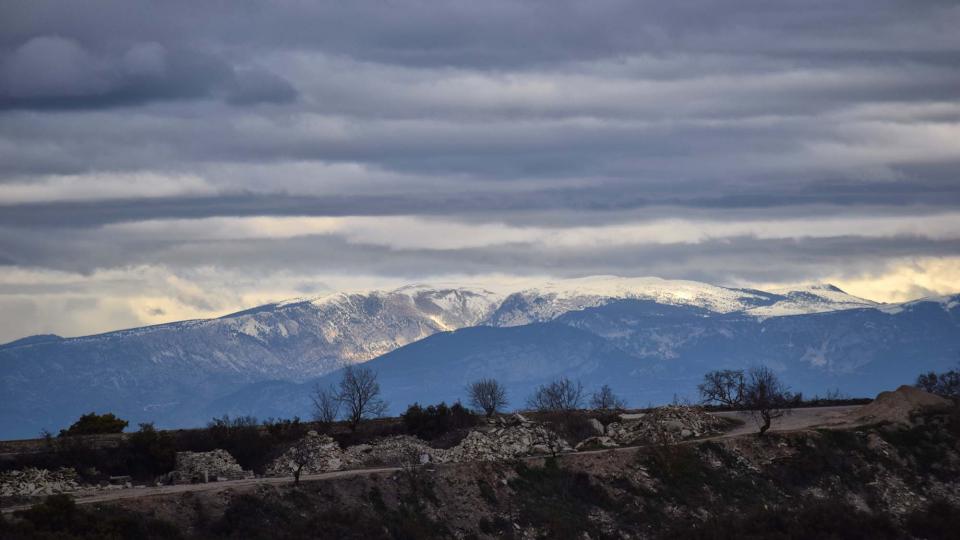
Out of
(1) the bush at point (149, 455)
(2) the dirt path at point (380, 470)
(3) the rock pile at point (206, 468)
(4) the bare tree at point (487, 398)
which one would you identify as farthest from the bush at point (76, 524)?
(4) the bare tree at point (487, 398)

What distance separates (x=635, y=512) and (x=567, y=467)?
7.37 meters

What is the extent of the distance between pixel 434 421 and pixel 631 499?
26932 millimetres

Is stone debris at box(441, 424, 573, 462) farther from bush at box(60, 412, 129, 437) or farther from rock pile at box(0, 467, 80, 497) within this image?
bush at box(60, 412, 129, 437)

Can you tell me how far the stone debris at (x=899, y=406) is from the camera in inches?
6245

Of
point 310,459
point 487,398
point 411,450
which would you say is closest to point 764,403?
point 487,398

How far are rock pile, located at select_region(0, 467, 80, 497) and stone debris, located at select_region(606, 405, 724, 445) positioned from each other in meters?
54.3

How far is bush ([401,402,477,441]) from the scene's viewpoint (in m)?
146

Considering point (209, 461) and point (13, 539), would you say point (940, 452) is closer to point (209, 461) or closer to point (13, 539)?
point (209, 461)

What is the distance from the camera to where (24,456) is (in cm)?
12475

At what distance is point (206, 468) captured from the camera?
127 metres

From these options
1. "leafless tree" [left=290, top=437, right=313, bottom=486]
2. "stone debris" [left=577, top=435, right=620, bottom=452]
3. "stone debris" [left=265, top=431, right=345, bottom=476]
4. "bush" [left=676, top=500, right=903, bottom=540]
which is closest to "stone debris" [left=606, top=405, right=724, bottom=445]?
"stone debris" [left=577, top=435, right=620, bottom=452]

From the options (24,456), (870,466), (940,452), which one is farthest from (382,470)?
(940,452)

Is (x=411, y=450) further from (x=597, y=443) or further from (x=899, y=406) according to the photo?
(x=899, y=406)

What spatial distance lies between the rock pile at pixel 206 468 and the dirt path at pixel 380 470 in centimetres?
474
